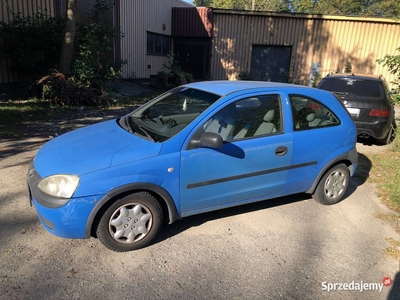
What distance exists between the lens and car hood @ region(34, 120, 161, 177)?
2930 mm

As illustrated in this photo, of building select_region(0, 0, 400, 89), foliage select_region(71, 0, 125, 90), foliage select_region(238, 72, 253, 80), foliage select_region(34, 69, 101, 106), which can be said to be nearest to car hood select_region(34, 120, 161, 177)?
foliage select_region(34, 69, 101, 106)

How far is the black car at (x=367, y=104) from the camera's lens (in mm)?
7141

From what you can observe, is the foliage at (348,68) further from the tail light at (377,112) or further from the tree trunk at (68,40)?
the tree trunk at (68,40)

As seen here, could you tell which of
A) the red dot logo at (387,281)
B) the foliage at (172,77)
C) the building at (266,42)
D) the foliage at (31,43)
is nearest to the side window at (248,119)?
the red dot logo at (387,281)

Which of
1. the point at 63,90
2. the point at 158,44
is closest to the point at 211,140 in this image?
the point at 63,90

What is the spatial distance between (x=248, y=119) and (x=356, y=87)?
5116 mm

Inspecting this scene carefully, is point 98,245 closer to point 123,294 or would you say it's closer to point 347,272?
point 123,294

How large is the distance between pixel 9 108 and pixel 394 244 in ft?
31.4

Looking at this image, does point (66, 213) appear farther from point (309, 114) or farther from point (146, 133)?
point (309, 114)

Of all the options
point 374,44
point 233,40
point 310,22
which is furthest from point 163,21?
point 374,44

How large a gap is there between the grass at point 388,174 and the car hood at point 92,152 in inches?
145

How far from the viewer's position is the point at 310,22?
19641 mm

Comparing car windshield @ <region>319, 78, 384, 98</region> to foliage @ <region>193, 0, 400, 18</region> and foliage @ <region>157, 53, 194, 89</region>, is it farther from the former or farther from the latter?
foliage @ <region>193, 0, 400, 18</region>

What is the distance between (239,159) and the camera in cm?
347
